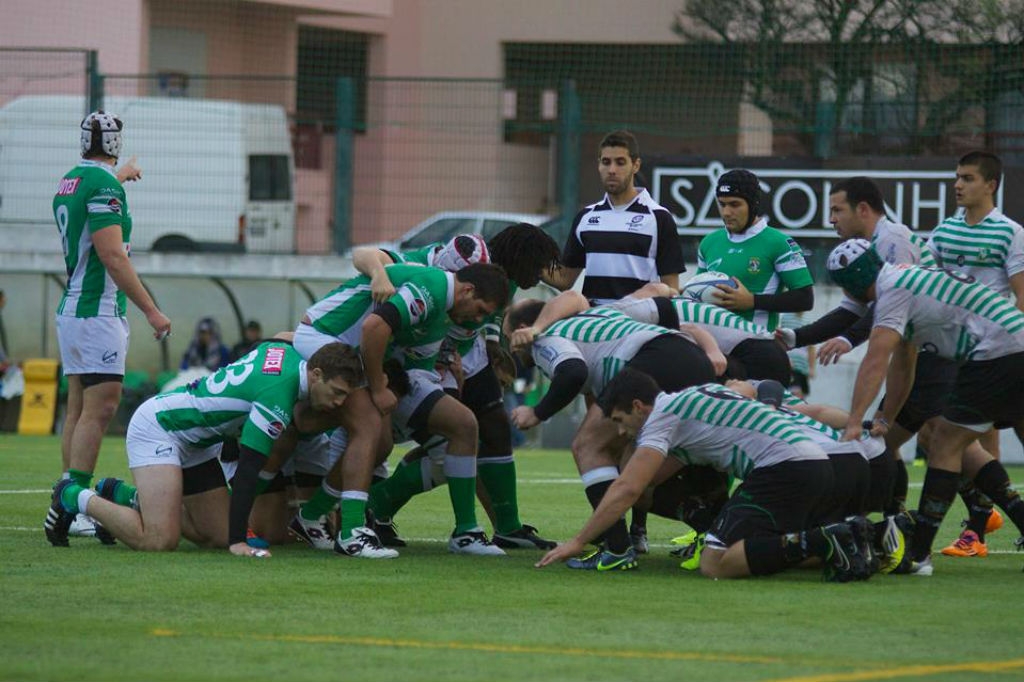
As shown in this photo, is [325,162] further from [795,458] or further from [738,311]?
[795,458]

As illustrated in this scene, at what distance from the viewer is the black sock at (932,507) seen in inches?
340

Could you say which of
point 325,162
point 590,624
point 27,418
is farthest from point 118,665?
point 325,162

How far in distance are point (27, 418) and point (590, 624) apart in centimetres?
1622

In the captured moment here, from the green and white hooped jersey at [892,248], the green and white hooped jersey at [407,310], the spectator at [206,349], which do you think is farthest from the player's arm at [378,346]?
the spectator at [206,349]

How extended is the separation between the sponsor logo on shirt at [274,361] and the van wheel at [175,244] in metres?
15.0

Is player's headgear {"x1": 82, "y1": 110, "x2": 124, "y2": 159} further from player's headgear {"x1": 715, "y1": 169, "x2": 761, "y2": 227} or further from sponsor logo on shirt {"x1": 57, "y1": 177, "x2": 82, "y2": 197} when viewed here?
player's headgear {"x1": 715, "y1": 169, "x2": 761, "y2": 227}

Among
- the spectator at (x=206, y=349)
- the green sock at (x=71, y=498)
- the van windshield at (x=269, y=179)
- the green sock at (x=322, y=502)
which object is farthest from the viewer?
the van windshield at (x=269, y=179)

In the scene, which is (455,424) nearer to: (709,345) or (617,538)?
(617,538)

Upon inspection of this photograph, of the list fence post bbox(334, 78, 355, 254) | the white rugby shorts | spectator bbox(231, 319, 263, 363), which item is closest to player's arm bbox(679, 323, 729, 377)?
the white rugby shorts

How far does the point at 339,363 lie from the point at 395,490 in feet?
4.77

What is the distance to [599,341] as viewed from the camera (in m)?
8.83

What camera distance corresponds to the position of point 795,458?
8062 millimetres

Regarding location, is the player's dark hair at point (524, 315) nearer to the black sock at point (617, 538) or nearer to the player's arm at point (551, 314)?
the player's arm at point (551, 314)

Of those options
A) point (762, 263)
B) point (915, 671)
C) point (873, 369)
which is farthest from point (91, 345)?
point (915, 671)
